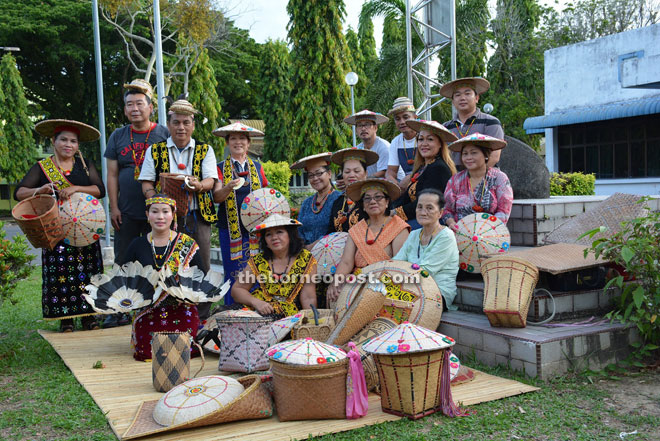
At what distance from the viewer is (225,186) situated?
569 centimetres

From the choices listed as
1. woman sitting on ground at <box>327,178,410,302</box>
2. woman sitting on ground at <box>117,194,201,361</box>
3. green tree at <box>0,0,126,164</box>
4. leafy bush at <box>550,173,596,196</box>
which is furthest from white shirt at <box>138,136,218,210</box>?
green tree at <box>0,0,126,164</box>

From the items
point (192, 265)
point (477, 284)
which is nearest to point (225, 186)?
point (192, 265)

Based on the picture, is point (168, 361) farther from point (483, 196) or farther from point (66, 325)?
point (483, 196)

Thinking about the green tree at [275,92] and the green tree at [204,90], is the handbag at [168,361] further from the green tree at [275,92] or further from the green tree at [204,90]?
the green tree at [275,92]

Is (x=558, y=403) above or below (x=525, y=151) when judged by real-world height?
below

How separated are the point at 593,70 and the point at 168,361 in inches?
721

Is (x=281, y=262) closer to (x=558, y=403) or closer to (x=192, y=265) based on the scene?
(x=192, y=265)

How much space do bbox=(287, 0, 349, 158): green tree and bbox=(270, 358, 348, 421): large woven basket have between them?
20310mm

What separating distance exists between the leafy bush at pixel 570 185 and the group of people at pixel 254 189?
24.9ft

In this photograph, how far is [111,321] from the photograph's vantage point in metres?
6.15

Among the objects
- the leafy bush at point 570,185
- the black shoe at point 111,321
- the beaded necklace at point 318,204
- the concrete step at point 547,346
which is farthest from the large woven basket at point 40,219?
the leafy bush at point 570,185

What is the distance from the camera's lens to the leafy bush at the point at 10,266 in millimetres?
4691

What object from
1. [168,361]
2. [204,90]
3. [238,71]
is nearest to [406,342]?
[168,361]

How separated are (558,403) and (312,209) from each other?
3.22m
